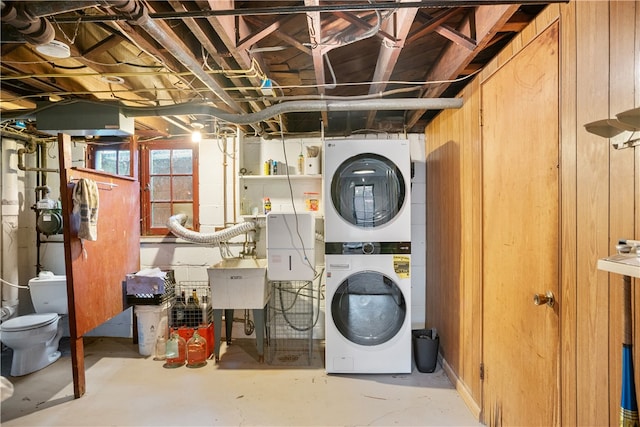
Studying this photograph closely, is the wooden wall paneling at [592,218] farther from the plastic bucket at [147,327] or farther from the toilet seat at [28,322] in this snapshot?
the toilet seat at [28,322]

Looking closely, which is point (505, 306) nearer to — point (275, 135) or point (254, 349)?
point (254, 349)

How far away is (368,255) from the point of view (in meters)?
2.57

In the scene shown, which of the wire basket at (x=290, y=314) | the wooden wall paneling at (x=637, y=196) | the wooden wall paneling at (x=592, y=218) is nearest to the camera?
the wooden wall paneling at (x=637, y=196)

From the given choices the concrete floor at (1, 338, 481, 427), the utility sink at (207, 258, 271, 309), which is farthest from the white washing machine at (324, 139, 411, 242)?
the concrete floor at (1, 338, 481, 427)

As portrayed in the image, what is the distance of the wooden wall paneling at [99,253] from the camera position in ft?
7.55

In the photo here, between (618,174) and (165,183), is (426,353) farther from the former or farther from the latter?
(165,183)

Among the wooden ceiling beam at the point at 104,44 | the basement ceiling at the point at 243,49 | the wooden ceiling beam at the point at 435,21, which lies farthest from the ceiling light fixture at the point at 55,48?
the wooden ceiling beam at the point at 435,21

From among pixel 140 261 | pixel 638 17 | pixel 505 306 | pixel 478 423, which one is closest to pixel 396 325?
pixel 478 423

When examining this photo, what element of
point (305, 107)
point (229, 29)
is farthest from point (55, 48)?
point (305, 107)

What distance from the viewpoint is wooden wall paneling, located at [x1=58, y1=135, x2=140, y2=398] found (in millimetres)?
2303

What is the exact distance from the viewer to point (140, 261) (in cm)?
338

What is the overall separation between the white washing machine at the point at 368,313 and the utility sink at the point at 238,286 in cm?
62

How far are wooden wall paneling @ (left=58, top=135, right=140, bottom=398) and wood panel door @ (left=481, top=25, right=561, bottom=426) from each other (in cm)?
288

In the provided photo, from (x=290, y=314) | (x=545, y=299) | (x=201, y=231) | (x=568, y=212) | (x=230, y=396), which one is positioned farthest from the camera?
(x=201, y=231)
